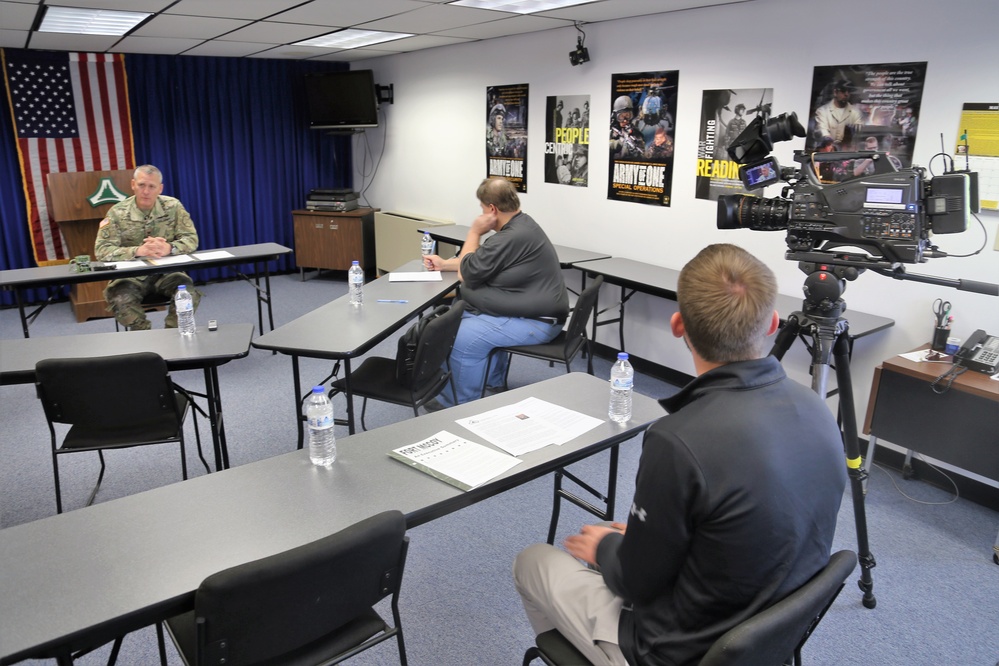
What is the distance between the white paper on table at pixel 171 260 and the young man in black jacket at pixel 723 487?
3.91 metres

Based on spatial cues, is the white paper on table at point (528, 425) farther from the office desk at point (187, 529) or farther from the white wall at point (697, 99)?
the white wall at point (697, 99)

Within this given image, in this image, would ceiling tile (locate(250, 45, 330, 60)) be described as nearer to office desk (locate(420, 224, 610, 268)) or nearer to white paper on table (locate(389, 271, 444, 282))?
office desk (locate(420, 224, 610, 268))

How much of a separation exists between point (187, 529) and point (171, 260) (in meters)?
3.44

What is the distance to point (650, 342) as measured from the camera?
4.56 metres

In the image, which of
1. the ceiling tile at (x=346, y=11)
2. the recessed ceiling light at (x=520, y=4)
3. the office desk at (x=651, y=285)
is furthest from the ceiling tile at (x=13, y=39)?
the office desk at (x=651, y=285)

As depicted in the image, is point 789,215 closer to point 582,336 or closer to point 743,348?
point 743,348

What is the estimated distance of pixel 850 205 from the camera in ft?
6.71

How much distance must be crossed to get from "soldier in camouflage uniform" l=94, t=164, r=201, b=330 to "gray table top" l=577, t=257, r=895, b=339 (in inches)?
111

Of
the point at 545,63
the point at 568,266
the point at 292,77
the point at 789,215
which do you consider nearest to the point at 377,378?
the point at 568,266

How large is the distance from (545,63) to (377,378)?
3007 millimetres

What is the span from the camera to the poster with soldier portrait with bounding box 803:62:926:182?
9.87ft

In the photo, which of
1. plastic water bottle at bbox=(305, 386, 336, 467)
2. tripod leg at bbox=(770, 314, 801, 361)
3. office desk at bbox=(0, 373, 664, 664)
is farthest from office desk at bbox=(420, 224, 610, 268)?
plastic water bottle at bbox=(305, 386, 336, 467)

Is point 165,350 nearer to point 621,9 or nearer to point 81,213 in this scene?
point 621,9

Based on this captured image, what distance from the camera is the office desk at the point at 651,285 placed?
3123mm
